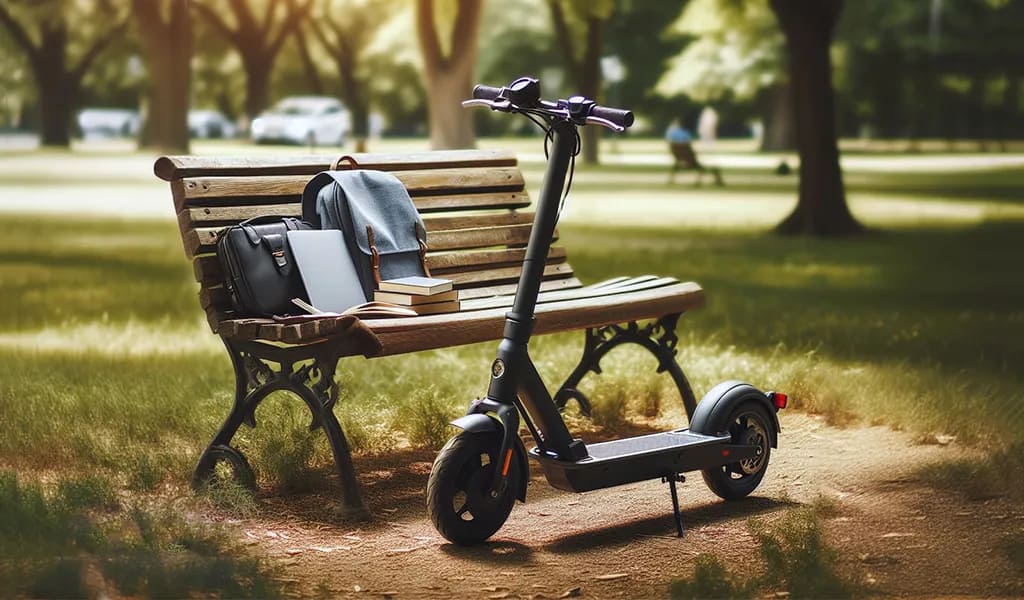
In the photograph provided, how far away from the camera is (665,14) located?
63.4m

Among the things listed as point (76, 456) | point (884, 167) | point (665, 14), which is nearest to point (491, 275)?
point (76, 456)

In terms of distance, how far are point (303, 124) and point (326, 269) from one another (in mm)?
43935

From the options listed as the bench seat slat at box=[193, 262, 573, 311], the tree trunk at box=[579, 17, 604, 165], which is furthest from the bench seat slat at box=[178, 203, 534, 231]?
the tree trunk at box=[579, 17, 604, 165]

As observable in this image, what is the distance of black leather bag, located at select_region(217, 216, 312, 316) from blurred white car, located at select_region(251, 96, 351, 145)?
42.3m

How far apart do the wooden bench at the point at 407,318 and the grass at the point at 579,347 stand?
0.45 meters

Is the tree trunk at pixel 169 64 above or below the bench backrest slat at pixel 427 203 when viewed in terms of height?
above

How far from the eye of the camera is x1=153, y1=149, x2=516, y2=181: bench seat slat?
5586 millimetres

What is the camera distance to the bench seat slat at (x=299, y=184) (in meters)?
5.57

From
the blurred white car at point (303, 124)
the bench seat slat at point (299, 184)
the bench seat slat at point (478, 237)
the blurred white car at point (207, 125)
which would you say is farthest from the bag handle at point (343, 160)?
the blurred white car at point (207, 125)

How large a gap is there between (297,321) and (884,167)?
33.1 metres

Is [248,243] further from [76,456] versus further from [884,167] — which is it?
[884,167]

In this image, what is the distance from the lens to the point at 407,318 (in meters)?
5.36

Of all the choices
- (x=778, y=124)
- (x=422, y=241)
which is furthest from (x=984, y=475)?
(x=778, y=124)

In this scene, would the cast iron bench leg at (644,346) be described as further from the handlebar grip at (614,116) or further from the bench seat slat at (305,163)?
the handlebar grip at (614,116)
